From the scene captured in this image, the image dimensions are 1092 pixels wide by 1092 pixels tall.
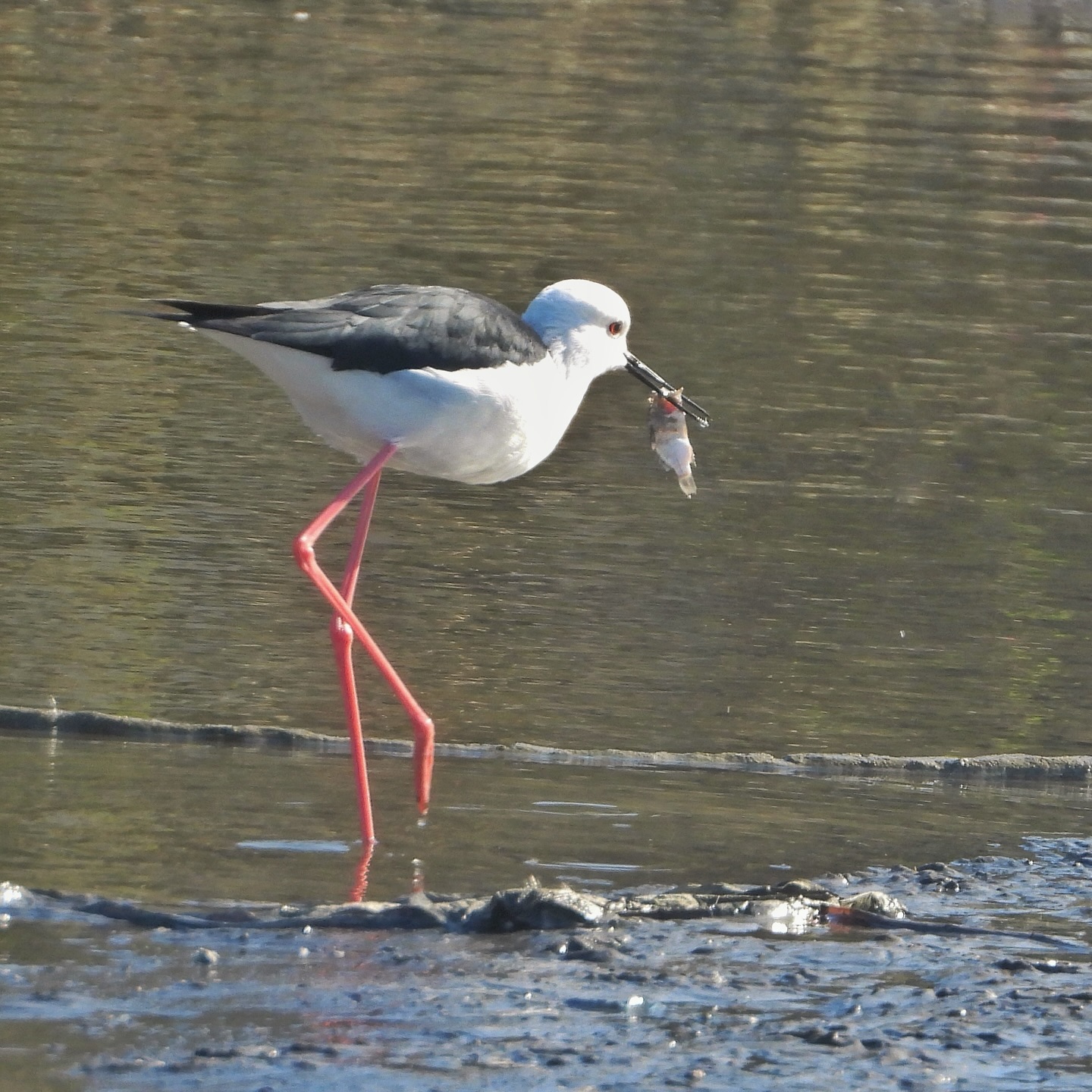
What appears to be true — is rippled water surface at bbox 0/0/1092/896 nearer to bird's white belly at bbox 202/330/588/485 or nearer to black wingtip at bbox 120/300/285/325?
bird's white belly at bbox 202/330/588/485

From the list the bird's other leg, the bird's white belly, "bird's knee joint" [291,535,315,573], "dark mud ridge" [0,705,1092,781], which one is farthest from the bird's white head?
"dark mud ridge" [0,705,1092,781]

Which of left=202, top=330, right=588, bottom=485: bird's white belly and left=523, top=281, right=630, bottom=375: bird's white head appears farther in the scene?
left=523, top=281, right=630, bottom=375: bird's white head

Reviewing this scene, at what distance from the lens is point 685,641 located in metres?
7.34

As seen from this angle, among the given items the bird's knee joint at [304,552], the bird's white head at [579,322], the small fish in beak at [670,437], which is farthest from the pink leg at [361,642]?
the small fish in beak at [670,437]

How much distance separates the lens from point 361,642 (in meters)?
6.22

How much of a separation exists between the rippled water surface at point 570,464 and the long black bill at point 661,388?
742 millimetres

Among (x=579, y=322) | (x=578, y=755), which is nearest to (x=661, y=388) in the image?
(x=579, y=322)

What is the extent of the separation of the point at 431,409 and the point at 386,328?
246mm

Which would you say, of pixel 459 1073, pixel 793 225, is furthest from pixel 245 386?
pixel 459 1073

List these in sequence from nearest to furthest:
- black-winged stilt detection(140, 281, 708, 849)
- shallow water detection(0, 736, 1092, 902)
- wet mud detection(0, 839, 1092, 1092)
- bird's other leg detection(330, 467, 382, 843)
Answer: wet mud detection(0, 839, 1092, 1092) → shallow water detection(0, 736, 1092, 902) → bird's other leg detection(330, 467, 382, 843) → black-winged stilt detection(140, 281, 708, 849)

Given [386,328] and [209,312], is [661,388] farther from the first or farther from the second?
[209,312]

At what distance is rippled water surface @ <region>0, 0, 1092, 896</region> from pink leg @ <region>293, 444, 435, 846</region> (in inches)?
3.9

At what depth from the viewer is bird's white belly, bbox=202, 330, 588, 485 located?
585 cm

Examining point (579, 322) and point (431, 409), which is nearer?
point (431, 409)
